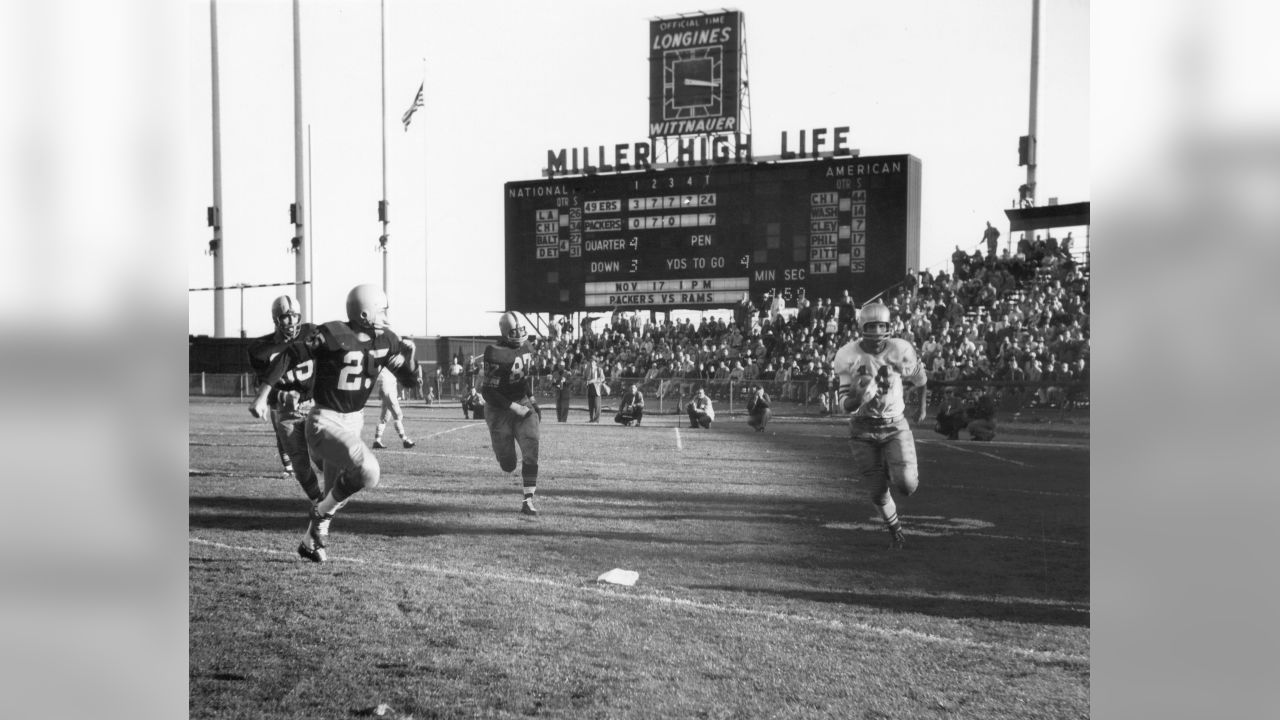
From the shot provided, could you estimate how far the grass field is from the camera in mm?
3604

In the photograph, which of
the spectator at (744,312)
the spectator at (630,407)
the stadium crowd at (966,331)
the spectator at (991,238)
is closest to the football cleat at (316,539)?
the spectator at (630,407)

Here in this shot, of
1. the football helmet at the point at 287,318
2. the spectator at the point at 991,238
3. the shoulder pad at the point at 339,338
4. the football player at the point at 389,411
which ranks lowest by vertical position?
the football player at the point at 389,411

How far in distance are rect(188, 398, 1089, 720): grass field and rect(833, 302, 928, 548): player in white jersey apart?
7cm

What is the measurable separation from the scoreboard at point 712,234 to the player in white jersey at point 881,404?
9.6 inches

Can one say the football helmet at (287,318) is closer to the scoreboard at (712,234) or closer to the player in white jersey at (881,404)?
the scoreboard at (712,234)

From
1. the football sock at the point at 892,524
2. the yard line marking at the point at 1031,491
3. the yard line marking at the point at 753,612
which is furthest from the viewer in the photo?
the football sock at the point at 892,524

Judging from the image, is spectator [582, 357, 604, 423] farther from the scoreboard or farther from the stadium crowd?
the stadium crowd

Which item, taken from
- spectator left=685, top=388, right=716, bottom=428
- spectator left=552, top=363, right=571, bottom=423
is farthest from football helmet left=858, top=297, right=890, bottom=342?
spectator left=552, top=363, right=571, bottom=423

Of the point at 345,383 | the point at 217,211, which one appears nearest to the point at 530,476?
the point at 345,383

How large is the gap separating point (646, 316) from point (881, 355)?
1.21 m

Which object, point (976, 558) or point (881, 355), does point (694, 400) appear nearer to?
point (881, 355)

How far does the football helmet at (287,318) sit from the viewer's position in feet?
15.8
